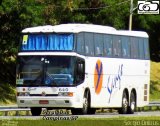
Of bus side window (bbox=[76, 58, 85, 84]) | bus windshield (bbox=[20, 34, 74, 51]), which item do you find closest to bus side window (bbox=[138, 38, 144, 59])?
bus side window (bbox=[76, 58, 85, 84])

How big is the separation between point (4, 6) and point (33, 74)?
1864 centimetres

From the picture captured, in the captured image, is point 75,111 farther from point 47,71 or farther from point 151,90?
point 151,90

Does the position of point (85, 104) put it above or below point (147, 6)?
below

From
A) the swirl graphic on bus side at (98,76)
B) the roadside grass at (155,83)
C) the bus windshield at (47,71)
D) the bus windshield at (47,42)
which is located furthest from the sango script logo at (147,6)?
the bus windshield at (47,71)

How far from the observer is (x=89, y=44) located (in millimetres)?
34594

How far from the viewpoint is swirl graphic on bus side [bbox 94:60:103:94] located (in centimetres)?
3506

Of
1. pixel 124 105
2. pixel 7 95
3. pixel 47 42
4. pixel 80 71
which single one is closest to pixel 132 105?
pixel 124 105

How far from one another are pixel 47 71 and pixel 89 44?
9.10 feet

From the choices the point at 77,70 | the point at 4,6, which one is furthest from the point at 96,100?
the point at 4,6

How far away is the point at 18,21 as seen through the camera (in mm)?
52312

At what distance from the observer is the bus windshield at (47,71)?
3262cm

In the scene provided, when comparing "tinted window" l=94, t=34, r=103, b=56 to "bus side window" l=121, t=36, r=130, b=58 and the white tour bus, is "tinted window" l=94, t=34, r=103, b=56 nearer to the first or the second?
the white tour bus

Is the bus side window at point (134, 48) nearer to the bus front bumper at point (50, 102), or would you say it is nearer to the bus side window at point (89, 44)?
the bus side window at point (89, 44)

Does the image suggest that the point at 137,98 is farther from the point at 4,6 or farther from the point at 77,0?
the point at 77,0
